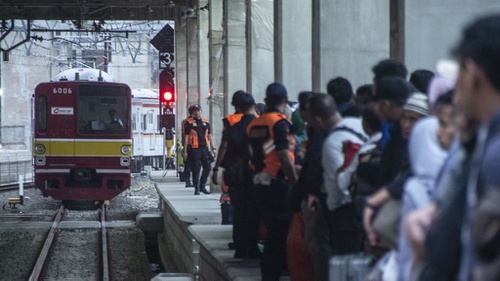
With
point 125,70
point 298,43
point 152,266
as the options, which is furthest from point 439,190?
point 125,70

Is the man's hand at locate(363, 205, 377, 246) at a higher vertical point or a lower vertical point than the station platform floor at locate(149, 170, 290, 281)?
higher

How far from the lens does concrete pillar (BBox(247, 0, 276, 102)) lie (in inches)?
685

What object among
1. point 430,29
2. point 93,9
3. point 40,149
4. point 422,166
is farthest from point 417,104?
point 93,9

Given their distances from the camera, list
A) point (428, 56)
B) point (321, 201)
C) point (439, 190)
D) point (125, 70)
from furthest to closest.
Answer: point (125, 70) → point (428, 56) → point (321, 201) → point (439, 190)

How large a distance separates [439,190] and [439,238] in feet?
1.03

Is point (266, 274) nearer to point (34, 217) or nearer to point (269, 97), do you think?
point (269, 97)

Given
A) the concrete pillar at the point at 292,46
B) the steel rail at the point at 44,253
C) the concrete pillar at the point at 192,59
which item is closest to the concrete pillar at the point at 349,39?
the concrete pillar at the point at 292,46

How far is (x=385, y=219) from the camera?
12.0 feet

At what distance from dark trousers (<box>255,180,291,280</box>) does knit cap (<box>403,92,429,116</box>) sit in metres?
3.51

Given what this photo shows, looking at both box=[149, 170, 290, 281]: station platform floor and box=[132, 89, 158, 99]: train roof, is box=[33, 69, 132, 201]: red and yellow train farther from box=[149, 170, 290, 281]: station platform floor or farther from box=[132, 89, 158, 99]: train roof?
box=[132, 89, 158, 99]: train roof

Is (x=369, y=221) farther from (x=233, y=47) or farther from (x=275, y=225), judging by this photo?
(x=233, y=47)

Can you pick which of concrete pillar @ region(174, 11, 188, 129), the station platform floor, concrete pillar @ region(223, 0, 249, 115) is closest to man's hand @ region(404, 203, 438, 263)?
the station platform floor

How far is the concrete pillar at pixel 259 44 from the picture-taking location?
57.1 ft

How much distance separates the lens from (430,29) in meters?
8.25
